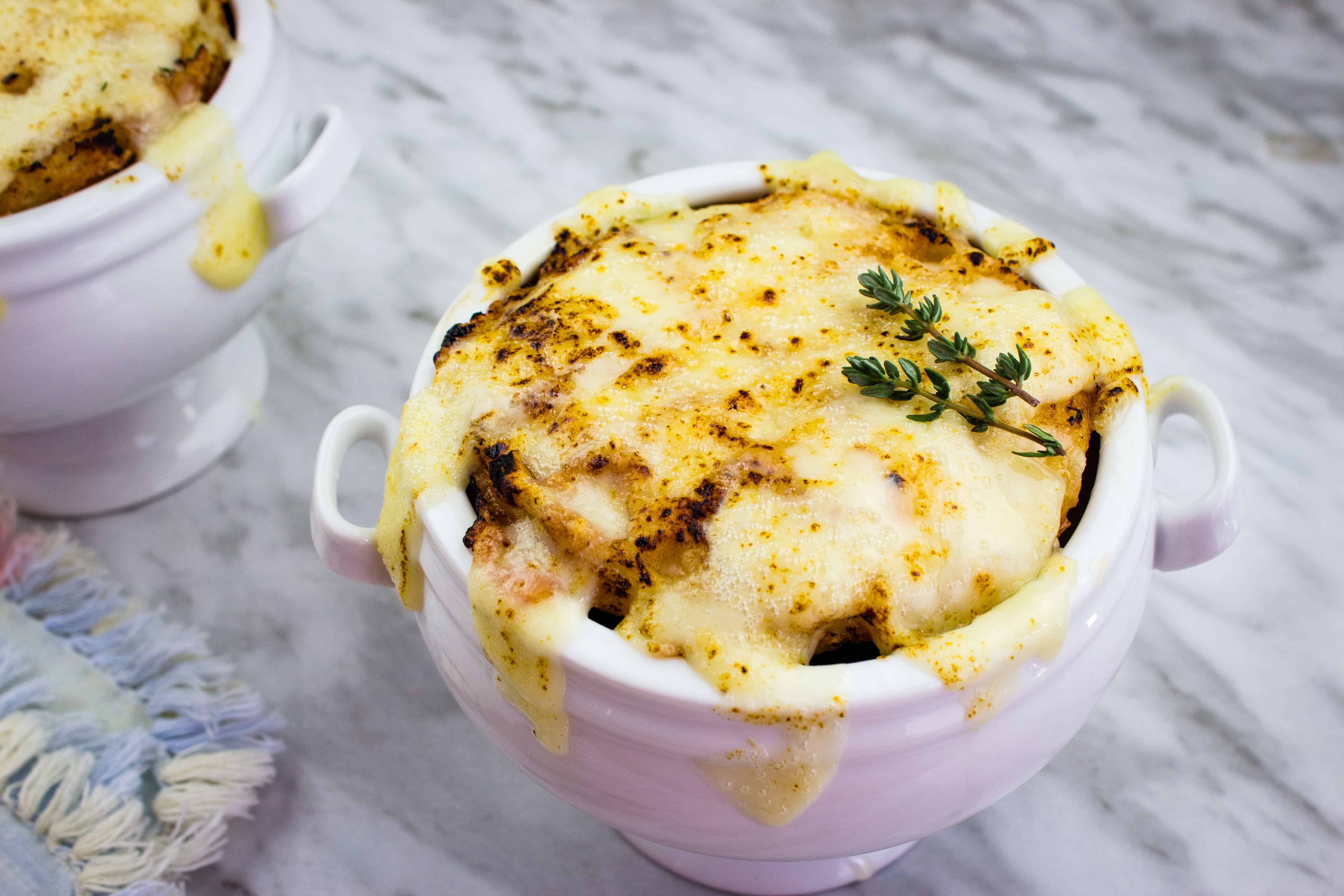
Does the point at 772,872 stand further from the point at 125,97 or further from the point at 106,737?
the point at 125,97

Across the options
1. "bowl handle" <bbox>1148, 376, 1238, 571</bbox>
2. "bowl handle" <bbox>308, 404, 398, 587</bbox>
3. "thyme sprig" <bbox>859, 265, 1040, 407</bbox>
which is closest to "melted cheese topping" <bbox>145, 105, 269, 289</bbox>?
"bowl handle" <bbox>308, 404, 398, 587</bbox>

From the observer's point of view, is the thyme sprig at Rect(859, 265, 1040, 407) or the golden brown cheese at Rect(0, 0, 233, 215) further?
the golden brown cheese at Rect(0, 0, 233, 215)

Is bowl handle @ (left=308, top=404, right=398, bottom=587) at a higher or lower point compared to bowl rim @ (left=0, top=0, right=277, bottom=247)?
lower

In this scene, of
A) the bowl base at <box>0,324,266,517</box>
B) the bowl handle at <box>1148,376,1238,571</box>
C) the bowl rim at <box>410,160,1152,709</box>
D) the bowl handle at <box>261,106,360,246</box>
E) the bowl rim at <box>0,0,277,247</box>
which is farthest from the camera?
the bowl base at <box>0,324,266,517</box>

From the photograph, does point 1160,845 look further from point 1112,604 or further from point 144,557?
point 144,557

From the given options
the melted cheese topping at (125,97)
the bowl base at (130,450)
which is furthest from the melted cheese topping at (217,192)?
the bowl base at (130,450)

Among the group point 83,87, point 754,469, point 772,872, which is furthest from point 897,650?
point 83,87

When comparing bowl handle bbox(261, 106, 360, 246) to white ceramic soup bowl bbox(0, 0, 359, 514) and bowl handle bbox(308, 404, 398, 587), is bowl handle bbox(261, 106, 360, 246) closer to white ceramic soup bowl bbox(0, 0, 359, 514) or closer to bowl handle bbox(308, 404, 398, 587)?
white ceramic soup bowl bbox(0, 0, 359, 514)
